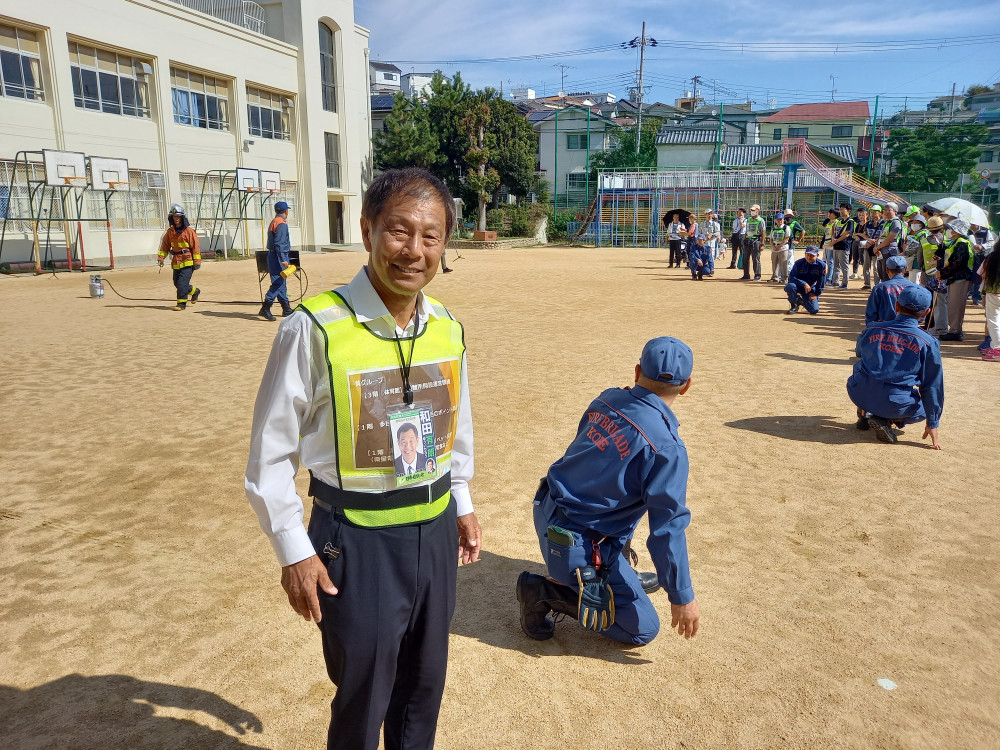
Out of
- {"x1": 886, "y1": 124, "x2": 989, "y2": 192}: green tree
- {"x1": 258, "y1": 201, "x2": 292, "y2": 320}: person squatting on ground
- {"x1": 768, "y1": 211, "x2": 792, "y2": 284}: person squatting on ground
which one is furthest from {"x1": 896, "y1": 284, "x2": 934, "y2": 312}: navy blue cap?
{"x1": 886, "y1": 124, "x2": 989, "y2": 192}: green tree

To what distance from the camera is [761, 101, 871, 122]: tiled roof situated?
188ft

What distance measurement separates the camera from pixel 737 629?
133 inches

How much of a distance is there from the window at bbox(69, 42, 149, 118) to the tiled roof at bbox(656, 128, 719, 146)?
32258 mm

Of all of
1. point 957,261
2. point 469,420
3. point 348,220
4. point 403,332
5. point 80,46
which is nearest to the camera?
point 403,332

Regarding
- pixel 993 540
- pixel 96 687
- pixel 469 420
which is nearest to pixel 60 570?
pixel 96 687

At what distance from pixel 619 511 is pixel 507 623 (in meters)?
0.90

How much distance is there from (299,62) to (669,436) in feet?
120

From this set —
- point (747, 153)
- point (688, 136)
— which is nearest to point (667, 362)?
point (747, 153)

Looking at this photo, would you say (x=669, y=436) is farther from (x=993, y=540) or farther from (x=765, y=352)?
(x=765, y=352)

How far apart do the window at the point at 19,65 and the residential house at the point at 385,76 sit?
56.5m

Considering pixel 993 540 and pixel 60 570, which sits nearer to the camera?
pixel 60 570

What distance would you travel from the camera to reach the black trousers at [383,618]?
187cm

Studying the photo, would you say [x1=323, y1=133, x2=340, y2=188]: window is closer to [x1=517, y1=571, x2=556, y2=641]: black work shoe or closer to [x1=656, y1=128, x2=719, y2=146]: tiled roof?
[x1=656, y1=128, x2=719, y2=146]: tiled roof

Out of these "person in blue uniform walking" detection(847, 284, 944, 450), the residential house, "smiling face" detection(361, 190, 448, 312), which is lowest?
"person in blue uniform walking" detection(847, 284, 944, 450)
